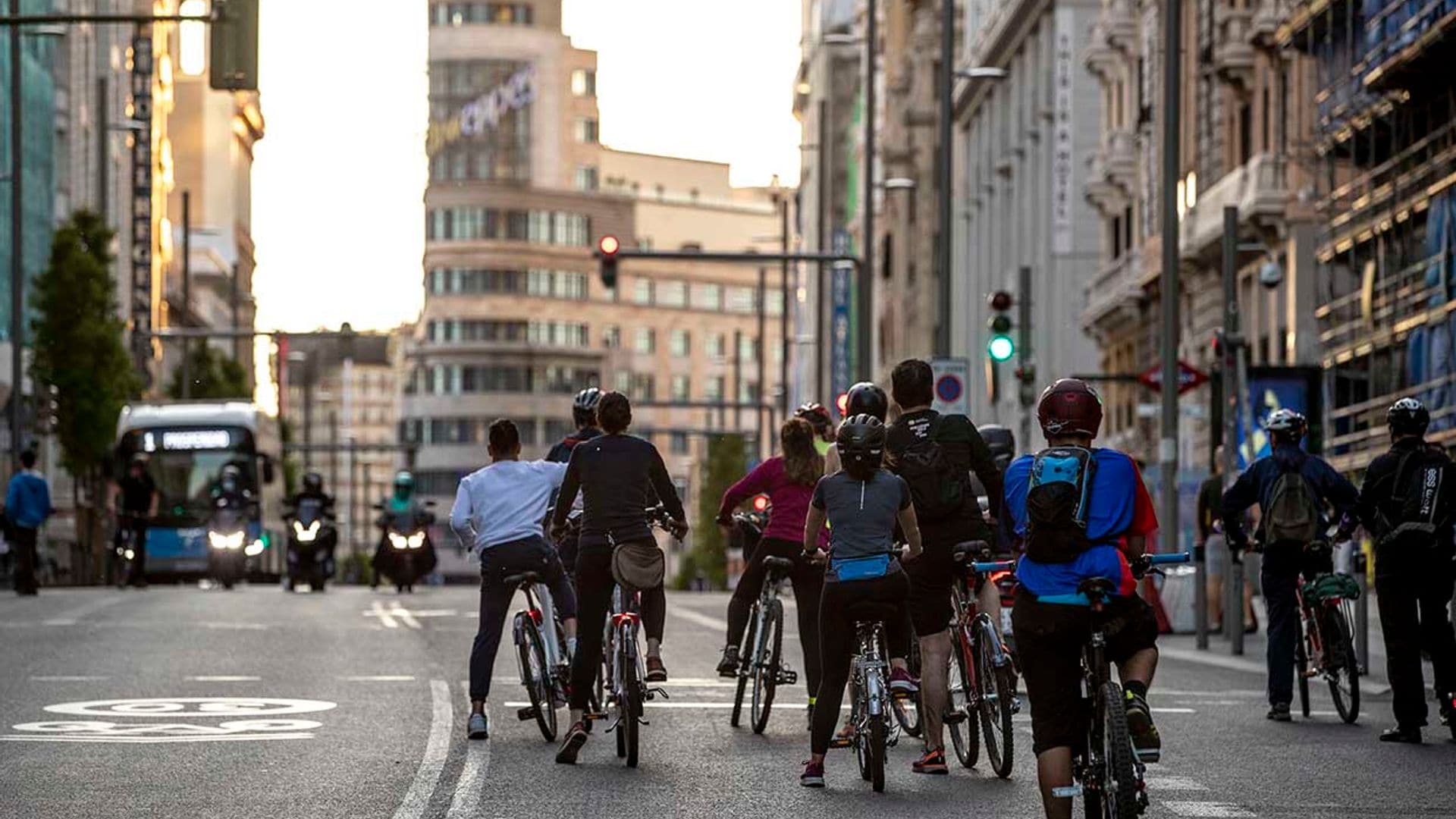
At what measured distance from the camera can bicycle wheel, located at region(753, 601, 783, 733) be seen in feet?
54.4

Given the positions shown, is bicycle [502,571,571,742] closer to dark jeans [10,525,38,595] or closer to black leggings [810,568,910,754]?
black leggings [810,568,910,754]

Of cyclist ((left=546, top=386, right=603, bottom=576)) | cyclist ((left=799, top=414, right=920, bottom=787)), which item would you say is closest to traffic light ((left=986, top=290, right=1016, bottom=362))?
cyclist ((left=546, top=386, right=603, bottom=576))

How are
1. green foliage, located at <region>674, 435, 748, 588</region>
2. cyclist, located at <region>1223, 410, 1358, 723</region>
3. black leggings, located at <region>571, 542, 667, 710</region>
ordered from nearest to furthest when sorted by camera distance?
black leggings, located at <region>571, 542, 667, 710</region> < cyclist, located at <region>1223, 410, 1358, 723</region> < green foliage, located at <region>674, 435, 748, 588</region>

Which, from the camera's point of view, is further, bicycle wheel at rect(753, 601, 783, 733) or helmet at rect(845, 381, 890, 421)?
bicycle wheel at rect(753, 601, 783, 733)

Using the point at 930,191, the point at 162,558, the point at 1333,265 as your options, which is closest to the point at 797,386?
the point at 930,191

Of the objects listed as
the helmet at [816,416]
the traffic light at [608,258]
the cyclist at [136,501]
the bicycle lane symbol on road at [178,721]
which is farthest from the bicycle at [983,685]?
the cyclist at [136,501]

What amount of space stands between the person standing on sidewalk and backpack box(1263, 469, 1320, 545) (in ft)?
70.6

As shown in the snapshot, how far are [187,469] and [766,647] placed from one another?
39.9 metres

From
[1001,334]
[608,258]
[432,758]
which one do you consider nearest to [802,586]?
[432,758]

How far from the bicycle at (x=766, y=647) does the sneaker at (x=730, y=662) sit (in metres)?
0.38

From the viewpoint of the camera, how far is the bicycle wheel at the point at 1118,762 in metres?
10.0

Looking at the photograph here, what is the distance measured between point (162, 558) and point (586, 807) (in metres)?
43.7

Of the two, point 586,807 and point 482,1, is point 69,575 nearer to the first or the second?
→ point 586,807

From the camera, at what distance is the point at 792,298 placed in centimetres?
19412
